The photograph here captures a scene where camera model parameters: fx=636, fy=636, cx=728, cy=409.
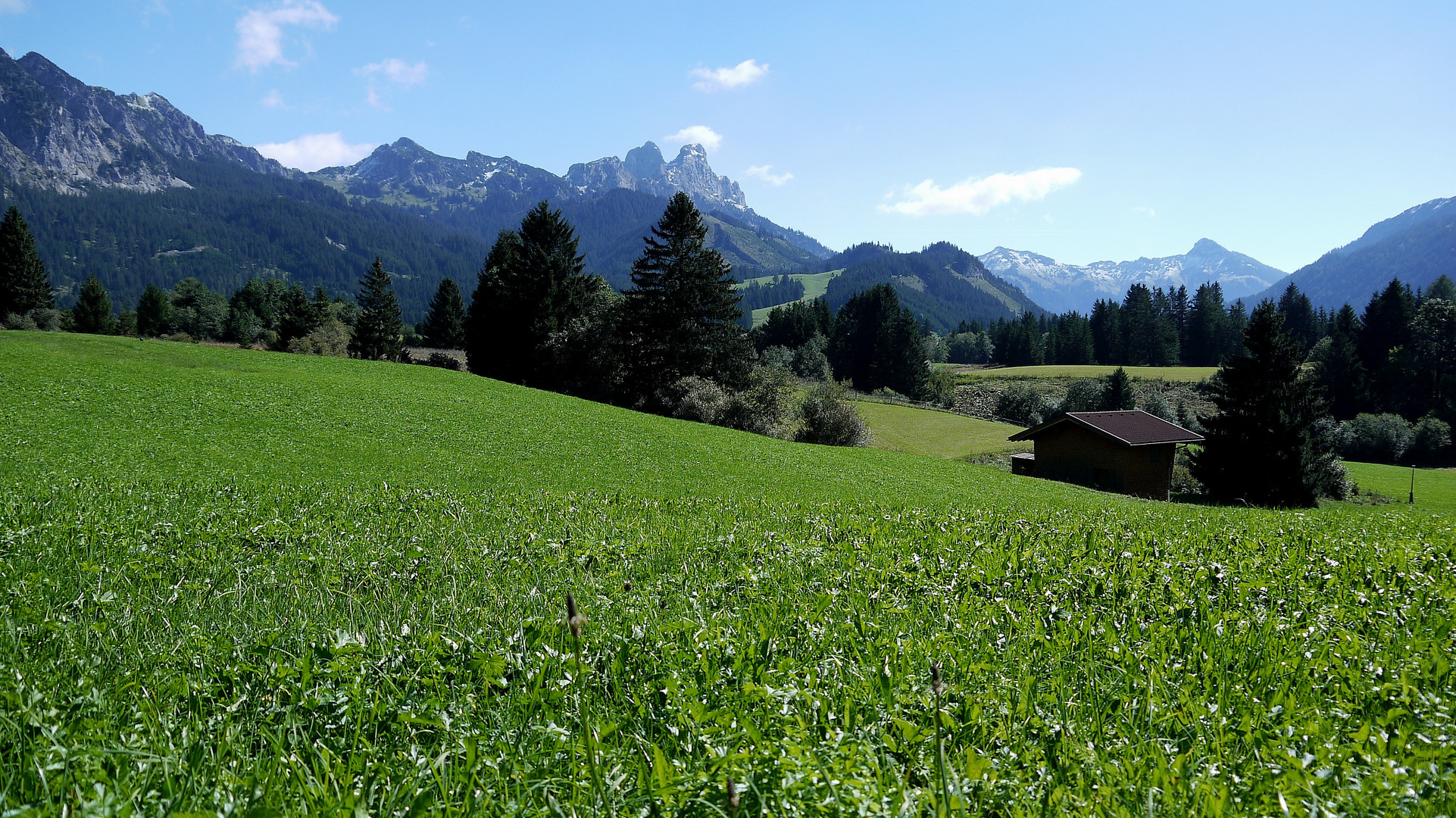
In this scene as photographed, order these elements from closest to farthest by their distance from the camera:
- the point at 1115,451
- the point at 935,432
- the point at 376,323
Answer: the point at 1115,451 → the point at 935,432 → the point at 376,323

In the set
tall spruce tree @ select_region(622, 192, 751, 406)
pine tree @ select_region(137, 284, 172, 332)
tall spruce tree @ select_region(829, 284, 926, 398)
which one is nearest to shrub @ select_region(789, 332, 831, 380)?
tall spruce tree @ select_region(829, 284, 926, 398)

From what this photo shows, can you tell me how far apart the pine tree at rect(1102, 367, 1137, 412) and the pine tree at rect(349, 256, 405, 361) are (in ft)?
268

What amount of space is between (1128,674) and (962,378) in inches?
4156

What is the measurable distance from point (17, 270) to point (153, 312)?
2682 centimetres

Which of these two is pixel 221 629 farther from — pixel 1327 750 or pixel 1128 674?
pixel 1327 750

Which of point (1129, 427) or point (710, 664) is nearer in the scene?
point (710, 664)

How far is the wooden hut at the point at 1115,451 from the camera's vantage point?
3934 centimetres

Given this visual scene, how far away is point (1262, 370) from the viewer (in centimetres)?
4069

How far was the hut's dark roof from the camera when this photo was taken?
38.9m

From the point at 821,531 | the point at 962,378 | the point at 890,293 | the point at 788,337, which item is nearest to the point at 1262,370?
the point at 821,531

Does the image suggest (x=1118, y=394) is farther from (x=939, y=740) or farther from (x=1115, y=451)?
(x=939, y=740)

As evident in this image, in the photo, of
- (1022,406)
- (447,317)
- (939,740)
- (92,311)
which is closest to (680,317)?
(939,740)

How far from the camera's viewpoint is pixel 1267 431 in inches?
1554

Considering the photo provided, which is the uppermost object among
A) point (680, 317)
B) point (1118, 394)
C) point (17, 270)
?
point (17, 270)
